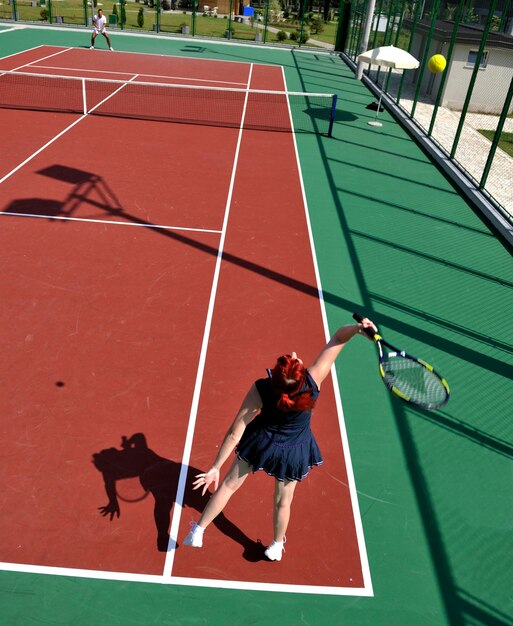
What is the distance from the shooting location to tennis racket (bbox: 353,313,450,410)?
4.09 meters

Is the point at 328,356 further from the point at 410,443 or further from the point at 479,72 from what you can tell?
the point at 479,72

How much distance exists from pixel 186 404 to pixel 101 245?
374 centimetres

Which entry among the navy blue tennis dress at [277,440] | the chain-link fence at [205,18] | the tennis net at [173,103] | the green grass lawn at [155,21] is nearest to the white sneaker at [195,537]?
the navy blue tennis dress at [277,440]

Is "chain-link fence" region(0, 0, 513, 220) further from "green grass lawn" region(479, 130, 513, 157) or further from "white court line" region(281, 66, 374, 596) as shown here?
"white court line" region(281, 66, 374, 596)

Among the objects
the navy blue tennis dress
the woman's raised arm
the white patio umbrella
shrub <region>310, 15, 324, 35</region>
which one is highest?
the white patio umbrella

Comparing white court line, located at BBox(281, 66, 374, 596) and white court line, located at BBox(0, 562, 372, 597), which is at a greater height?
white court line, located at BBox(281, 66, 374, 596)

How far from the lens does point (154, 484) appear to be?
4867mm

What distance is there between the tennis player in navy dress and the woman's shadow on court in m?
0.66

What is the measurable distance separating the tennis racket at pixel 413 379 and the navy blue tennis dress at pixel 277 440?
0.77 metres

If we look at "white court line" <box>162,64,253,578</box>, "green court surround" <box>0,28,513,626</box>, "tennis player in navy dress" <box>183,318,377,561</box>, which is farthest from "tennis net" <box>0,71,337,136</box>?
"tennis player in navy dress" <box>183,318,377,561</box>

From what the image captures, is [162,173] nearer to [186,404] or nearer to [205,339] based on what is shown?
[205,339]

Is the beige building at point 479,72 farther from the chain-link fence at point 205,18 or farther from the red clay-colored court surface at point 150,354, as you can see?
the red clay-colored court surface at point 150,354

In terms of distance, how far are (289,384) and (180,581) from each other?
6.03 feet

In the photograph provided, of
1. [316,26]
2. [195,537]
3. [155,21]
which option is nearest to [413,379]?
[195,537]
